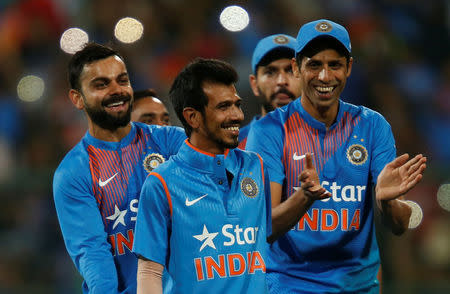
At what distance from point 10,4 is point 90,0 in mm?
963

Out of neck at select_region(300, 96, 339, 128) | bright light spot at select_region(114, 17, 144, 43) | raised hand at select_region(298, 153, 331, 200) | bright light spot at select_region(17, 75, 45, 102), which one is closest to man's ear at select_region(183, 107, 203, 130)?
raised hand at select_region(298, 153, 331, 200)

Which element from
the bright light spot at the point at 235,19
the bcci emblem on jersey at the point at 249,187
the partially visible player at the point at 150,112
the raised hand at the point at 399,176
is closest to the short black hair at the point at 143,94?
the partially visible player at the point at 150,112

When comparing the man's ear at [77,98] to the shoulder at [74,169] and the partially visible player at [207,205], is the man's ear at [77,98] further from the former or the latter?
the partially visible player at [207,205]

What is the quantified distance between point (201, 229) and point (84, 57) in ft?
4.87

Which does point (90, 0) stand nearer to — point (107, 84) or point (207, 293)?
point (107, 84)

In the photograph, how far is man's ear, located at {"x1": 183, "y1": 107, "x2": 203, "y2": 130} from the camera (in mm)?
3225

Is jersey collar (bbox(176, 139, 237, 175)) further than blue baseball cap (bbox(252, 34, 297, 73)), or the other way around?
blue baseball cap (bbox(252, 34, 297, 73))

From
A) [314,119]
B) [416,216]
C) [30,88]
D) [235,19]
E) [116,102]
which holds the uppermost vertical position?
[235,19]

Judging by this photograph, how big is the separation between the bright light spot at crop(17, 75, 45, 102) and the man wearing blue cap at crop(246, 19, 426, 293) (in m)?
4.59

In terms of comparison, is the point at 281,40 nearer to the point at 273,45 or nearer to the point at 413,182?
the point at 273,45

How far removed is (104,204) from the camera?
12.4 ft

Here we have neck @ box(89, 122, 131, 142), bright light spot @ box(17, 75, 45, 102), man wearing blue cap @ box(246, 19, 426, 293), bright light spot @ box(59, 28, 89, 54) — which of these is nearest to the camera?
man wearing blue cap @ box(246, 19, 426, 293)

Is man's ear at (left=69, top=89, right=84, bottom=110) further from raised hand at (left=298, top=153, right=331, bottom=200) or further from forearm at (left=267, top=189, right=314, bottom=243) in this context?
raised hand at (left=298, top=153, right=331, bottom=200)

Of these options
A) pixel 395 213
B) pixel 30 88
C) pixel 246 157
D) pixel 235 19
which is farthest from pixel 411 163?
pixel 30 88
